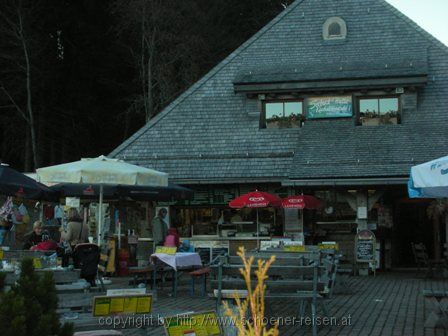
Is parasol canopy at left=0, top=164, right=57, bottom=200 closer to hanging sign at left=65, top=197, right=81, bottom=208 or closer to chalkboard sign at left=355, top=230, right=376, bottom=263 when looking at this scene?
hanging sign at left=65, top=197, right=81, bottom=208

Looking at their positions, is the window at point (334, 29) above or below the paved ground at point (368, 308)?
above

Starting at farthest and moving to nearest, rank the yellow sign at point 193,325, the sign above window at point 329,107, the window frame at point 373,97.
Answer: the sign above window at point 329,107
the window frame at point 373,97
the yellow sign at point 193,325

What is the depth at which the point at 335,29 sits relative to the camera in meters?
21.2

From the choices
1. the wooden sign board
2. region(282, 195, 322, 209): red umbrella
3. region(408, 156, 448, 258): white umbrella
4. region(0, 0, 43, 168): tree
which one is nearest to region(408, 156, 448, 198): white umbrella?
region(408, 156, 448, 258): white umbrella

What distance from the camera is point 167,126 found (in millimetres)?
20547

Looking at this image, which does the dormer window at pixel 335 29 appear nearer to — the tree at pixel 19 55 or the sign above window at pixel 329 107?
the sign above window at pixel 329 107

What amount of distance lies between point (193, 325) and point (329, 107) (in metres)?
15.2

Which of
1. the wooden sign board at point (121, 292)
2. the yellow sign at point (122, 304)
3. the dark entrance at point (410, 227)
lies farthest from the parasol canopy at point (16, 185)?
the dark entrance at point (410, 227)

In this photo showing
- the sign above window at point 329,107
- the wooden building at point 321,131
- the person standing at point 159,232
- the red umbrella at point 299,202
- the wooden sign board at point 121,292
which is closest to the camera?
the wooden sign board at point 121,292

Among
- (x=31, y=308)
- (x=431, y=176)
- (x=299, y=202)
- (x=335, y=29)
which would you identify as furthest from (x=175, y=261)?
(x=335, y=29)

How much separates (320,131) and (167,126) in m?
4.57

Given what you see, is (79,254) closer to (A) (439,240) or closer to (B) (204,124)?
(B) (204,124)

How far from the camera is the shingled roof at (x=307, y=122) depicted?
18.2m

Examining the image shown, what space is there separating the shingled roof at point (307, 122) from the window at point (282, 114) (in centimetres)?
25
